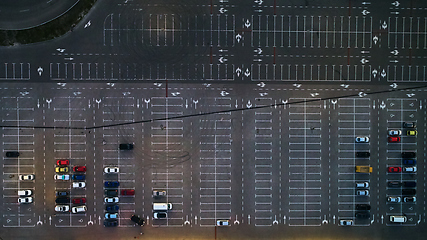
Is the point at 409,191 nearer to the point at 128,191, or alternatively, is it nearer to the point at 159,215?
the point at 159,215

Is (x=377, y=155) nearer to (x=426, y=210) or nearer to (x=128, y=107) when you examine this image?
(x=426, y=210)

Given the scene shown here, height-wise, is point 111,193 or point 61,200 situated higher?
point 111,193

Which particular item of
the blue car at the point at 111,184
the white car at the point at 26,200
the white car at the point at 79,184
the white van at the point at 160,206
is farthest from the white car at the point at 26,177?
the white van at the point at 160,206

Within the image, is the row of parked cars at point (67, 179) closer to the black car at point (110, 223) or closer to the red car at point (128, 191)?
the black car at point (110, 223)

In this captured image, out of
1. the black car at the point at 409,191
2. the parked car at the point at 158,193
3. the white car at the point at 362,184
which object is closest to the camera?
the parked car at the point at 158,193

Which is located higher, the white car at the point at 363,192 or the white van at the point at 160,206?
the white car at the point at 363,192

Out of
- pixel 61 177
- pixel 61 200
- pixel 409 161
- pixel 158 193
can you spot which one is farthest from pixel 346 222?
pixel 61 177

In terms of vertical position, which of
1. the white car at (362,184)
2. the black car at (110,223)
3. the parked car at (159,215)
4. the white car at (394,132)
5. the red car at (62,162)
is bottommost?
the black car at (110,223)

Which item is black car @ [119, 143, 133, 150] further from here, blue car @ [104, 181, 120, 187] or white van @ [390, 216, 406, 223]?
white van @ [390, 216, 406, 223]
